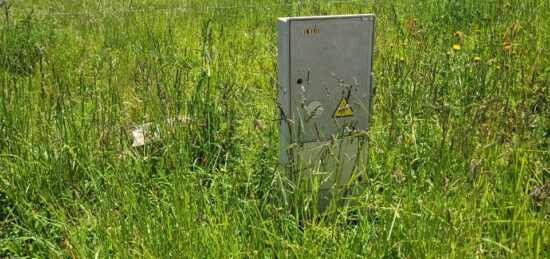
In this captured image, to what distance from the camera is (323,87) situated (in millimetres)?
2355

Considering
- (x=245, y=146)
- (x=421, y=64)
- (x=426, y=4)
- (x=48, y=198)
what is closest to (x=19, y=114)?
(x=48, y=198)

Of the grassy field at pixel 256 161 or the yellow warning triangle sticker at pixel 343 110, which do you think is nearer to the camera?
the grassy field at pixel 256 161

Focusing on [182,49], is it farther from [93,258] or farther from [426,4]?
[93,258]

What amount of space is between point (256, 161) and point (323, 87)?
25.3 inches

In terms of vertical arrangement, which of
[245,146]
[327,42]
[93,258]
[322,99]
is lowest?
[93,258]

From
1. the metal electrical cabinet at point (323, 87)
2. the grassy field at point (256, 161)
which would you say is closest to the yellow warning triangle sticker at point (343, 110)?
the metal electrical cabinet at point (323, 87)

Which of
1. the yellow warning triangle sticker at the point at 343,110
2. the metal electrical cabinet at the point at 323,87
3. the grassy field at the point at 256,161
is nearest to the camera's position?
the grassy field at the point at 256,161

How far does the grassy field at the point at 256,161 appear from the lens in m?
1.93

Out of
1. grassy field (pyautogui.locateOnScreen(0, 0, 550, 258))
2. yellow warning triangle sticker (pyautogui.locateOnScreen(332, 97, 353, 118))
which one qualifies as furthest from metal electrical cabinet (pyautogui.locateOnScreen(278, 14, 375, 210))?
grassy field (pyautogui.locateOnScreen(0, 0, 550, 258))

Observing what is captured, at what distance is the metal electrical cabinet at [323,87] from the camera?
223 cm

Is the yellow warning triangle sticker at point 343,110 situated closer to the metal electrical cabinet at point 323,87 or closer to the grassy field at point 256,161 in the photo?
the metal electrical cabinet at point 323,87

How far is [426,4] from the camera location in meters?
5.71

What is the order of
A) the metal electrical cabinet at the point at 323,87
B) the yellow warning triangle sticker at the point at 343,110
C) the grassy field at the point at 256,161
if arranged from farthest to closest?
the yellow warning triangle sticker at the point at 343,110
the metal electrical cabinet at the point at 323,87
the grassy field at the point at 256,161

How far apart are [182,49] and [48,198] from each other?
2734mm
